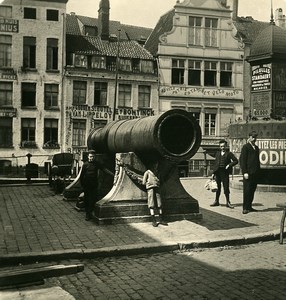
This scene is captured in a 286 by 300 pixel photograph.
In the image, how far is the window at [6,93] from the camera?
34.0 meters

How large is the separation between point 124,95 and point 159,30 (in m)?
7.78

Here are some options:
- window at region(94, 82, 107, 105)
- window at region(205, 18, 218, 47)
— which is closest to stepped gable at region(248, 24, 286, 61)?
window at region(94, 82, 107, 105)

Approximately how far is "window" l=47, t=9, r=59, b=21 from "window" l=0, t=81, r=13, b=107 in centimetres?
566

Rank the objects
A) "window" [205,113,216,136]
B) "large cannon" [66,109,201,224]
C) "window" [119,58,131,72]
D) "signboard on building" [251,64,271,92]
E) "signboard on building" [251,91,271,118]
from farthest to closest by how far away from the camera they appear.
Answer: "window" [205,113,216,136] < "window" [119,58,131,72] < "signboard on building" [251,64,271,92] < "signboard on building" [251,91,271,118] < "large cannon" [66,109,201,224]

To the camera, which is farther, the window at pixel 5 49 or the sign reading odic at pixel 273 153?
the window at pixel 5 49

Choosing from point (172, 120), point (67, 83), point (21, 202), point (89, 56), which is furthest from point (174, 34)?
point (172, 120)

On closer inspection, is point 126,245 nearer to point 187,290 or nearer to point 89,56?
point 187,290

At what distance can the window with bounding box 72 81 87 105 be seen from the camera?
35406 mm

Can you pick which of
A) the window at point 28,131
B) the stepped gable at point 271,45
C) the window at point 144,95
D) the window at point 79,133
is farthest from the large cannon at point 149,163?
the window at point 144,95

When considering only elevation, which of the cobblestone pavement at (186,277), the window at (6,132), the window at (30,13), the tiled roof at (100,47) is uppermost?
the window at (30,13)

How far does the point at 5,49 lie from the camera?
34219mm

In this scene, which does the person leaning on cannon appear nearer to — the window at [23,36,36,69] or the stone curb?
the stone curb

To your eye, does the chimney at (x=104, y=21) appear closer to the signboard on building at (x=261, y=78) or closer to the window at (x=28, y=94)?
the window at (x=28, y=94)

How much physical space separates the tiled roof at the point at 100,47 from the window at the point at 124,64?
0.31 m
